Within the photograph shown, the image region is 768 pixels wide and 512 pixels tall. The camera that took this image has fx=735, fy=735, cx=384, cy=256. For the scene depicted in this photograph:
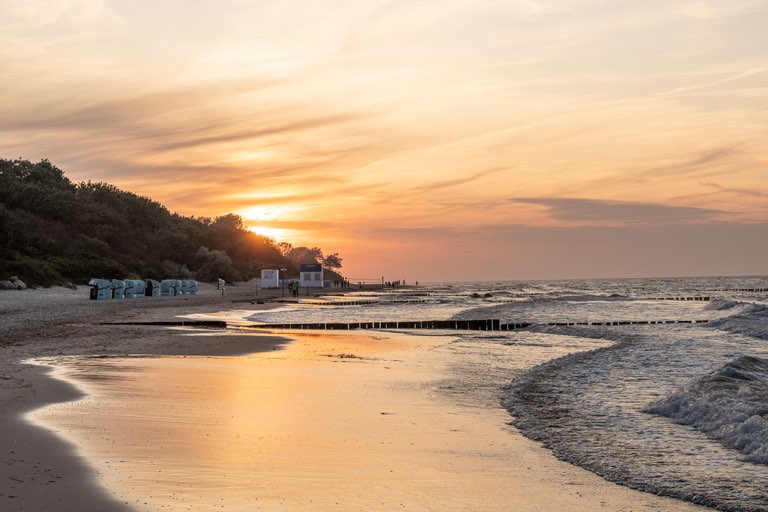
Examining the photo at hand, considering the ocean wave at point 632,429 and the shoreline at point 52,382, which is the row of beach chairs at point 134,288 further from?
the ocean wave at point 632,429

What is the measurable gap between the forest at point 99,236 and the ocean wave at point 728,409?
201 ft

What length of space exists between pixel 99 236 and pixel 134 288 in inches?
1367

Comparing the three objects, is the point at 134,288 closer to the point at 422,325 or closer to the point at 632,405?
the point at 422,325

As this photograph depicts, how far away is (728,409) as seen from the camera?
12555 mm

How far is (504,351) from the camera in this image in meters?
26.0

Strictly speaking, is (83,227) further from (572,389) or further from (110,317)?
(572,389)

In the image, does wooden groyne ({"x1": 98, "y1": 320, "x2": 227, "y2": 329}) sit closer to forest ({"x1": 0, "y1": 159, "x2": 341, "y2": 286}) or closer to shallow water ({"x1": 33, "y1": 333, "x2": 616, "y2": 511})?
shallow water ({"x1": 33, "y1": 333, "x2": 616, "y2": 511})

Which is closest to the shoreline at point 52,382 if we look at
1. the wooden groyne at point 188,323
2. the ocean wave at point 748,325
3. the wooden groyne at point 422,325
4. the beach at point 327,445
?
the beach at point 327,445

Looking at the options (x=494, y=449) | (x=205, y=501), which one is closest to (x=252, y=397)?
(x=494, y=449)

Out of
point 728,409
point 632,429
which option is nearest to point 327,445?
point 632,429

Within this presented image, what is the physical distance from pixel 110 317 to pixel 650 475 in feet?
118

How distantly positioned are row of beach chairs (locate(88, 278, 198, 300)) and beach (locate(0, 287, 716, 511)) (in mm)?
42279

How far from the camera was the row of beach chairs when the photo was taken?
62062mm

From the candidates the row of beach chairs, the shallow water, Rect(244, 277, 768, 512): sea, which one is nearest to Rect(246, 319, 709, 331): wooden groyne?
Rect(244, 277, 768, 512): sea
